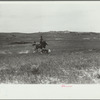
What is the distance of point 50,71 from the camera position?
21.6 ft

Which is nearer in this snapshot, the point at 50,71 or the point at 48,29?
the point at 50,71

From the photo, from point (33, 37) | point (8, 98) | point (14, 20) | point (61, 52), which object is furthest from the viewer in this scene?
point (61, 52)

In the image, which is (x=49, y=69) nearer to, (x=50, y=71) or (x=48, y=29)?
(x=50, y=71)

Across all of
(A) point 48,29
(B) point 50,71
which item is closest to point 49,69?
(B) point 50,71

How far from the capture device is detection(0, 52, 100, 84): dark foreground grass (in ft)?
21.2

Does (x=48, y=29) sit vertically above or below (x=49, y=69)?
above

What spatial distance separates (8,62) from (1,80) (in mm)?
636

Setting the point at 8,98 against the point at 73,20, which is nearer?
the point at 8,98

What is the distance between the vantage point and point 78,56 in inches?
296

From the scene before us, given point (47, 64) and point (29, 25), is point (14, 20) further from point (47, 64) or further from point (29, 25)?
point (47, 64)

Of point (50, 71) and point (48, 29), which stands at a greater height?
point (48, 29)

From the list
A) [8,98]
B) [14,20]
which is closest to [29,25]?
[14,20]

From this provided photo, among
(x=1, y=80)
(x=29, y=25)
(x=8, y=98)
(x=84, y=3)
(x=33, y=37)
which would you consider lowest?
(x=8, y=98)

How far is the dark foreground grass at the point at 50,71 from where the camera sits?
6473 millimetres
